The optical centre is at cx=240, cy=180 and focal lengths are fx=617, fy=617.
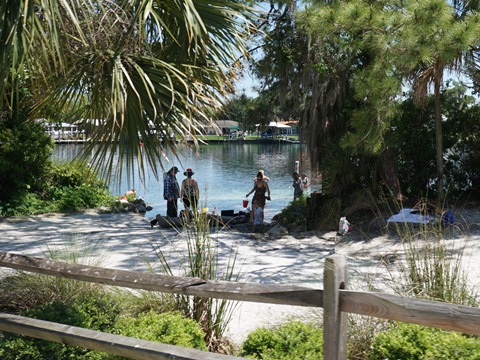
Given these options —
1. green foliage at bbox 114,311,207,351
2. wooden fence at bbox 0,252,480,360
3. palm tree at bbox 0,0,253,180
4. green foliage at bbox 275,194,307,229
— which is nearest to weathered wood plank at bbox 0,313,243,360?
wooden fence at bbox 0,252,480,360

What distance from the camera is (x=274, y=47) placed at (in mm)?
16234

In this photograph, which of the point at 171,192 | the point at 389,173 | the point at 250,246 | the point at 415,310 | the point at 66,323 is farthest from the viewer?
the point at 171,192

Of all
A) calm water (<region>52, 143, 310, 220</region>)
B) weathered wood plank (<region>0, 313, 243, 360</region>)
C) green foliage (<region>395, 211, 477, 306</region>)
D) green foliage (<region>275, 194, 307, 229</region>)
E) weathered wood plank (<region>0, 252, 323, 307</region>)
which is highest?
weathered wood plank (<region>0, 252, 323, 307</region>)

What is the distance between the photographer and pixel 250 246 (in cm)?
1215

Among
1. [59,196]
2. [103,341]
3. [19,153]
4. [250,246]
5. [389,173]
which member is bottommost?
[250,246]

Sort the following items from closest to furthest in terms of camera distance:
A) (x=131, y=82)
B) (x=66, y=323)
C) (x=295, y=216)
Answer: (x=66, y=323) → (x=131, y=82) → (x=295, y=216)

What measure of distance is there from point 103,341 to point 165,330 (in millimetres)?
906

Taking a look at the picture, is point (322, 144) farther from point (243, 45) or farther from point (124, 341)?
point (124, 341)

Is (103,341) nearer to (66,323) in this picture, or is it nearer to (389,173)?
(66,323)

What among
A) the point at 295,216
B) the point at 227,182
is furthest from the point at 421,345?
the point at 227,182

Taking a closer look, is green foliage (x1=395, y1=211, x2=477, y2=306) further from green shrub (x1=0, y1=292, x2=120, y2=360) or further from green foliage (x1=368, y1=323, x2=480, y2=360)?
green shrub (x1=0, y1=292, x2=120, y2=360)

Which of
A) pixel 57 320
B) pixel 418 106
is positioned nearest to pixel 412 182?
pixel 418 106

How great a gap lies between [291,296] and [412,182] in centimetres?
1256

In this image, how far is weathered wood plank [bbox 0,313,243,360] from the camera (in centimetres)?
335
